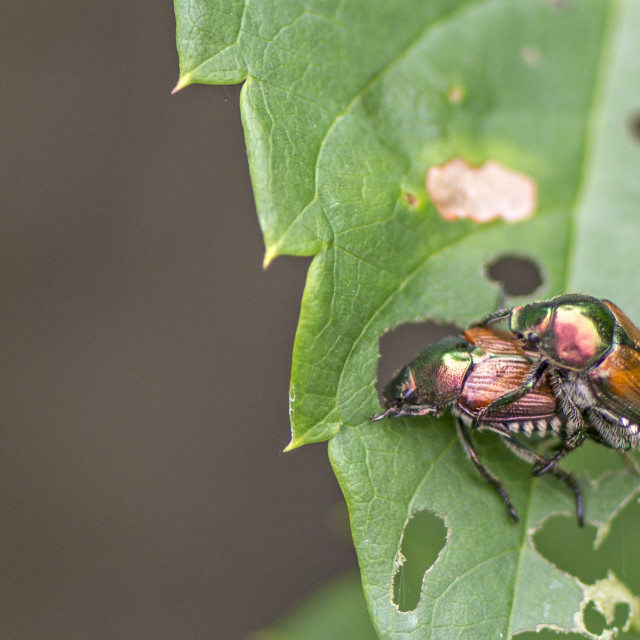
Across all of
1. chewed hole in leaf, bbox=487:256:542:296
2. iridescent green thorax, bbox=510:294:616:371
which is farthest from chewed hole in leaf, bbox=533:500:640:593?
chewed hole in leaf, bbox=487:256:542:296

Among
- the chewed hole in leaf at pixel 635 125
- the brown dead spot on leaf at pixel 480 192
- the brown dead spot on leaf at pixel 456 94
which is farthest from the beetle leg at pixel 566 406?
the chewed hole in leaf at pixel 635 125

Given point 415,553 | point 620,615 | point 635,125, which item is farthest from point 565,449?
point 635,125

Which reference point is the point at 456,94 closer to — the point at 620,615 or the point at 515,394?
the point at 515,394

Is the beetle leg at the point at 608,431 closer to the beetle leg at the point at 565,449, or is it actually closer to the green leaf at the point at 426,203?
the beetle leg at the point at 565,449

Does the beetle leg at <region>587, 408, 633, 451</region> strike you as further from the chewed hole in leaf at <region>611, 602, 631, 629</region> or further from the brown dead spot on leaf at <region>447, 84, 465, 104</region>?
the brown dead spot on leaf at <region>447, 84, 465, 104</region>

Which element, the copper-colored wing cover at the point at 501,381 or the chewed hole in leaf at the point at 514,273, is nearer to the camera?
the copper-colored wing cover at the point at 501,381
